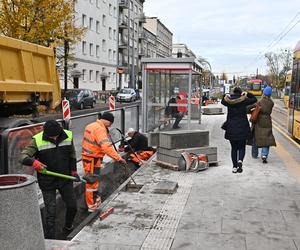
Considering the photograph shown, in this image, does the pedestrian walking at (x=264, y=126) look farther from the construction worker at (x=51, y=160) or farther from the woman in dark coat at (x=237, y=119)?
the construction worker at (x=51, y=160)

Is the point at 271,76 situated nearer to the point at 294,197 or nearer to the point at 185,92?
the point at 185,92

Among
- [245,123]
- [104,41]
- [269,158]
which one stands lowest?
[269,158]

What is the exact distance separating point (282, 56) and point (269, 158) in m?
83.0

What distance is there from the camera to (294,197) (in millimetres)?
6727

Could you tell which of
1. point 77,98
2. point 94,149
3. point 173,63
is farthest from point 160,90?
point 77,98

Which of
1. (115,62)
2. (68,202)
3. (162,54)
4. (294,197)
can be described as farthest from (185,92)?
(162,54)

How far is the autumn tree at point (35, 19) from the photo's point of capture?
21.5 m

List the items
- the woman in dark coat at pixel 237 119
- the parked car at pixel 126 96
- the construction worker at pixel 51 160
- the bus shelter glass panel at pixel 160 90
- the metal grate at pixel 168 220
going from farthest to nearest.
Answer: the parked car at pixel 126 96
the bus shelter glass panel at pixel 160 90
the woman in dark coat at pixel 237 119
the construction worker at pixel 51 160
the metal grate at pixel 168 220

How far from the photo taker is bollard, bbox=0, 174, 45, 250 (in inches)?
142

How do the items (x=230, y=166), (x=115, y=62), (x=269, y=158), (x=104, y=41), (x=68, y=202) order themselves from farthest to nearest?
1. (x=115, y=62)
2. (x=104, y=41)
3. (x=269, y=158)
4. (x=230, y=166)
5. (x=68, y=202)

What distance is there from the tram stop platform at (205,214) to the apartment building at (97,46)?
121 feet

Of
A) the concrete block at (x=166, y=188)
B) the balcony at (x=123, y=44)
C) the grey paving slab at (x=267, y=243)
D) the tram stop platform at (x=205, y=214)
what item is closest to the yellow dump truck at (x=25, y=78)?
the tram stop platform at (x=205, y=214)

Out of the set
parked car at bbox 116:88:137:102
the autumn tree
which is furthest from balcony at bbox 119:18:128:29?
the autumn tree

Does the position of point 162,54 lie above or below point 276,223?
above
